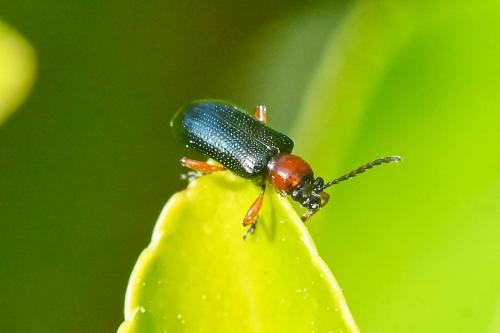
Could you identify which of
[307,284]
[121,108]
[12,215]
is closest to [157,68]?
[121,108]

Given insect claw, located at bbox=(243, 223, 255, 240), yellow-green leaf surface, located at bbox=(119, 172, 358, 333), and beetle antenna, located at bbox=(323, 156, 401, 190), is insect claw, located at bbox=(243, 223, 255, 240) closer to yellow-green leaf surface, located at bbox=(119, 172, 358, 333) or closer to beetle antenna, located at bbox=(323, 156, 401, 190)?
yellow-green leaf surface, located at bbox=(119, 172, 358, 333)

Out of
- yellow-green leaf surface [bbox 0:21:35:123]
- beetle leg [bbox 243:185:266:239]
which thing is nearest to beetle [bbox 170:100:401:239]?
yellow-green leaf surface [bbox 0:21:35:123]

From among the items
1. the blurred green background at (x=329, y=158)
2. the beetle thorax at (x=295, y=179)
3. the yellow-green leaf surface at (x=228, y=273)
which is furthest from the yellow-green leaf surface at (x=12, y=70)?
the beetle thorax at (x=295, y=179)

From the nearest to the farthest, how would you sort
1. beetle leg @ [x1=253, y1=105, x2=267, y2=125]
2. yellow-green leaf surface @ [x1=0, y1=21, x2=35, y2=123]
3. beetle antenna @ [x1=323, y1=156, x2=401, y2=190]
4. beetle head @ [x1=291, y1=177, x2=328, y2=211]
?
yellow-green leaf surface @ [x1=0, y1=21, x2=35, y2=123] → beetle antenna @ [x1=323, y1=156, x2=401, y2=190] → beetle head @ [x1=291, y1=177, x2=328, y2=211] → beetle leg @ [x1=253, y1=105, x2=267, y2=125]

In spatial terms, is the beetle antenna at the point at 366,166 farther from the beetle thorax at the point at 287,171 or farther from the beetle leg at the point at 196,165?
the beetle leg at the point at 196,165

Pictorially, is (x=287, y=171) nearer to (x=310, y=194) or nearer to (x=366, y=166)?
(x=310, y=194)

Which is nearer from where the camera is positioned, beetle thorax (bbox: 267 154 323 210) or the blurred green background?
the blurred green background
